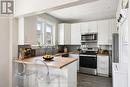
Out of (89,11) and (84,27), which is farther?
(84,27)

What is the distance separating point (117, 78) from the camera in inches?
77.2

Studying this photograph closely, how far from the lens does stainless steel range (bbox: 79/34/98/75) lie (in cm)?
523

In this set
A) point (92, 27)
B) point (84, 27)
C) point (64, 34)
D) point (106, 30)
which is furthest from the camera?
point (64, 34)

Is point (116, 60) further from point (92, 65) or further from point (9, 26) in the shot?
point (9, 26)

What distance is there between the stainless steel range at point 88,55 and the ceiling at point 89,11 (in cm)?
94

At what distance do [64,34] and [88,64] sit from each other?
1.87 metres

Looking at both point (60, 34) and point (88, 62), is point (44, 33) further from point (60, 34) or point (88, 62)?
point (88, 62)

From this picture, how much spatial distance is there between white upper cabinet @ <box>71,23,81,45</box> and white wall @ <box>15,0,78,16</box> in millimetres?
3293

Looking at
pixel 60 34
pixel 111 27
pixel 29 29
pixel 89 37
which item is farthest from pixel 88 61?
pixel 29 29

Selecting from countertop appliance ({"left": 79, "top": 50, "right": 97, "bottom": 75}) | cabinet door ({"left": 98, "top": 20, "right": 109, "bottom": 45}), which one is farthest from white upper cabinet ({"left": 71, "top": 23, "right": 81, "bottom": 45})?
cabinet door ({"left": 98, "top": 20, "right": 109, "bottom": 45})

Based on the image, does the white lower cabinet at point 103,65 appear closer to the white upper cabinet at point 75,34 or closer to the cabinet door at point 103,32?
the cabinet door at point 103,32

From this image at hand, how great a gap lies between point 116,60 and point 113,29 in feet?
4.92

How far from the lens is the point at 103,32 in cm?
530

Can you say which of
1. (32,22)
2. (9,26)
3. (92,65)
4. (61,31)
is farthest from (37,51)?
(92,65)
